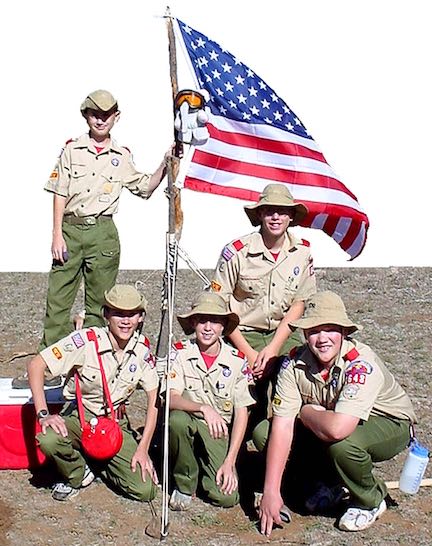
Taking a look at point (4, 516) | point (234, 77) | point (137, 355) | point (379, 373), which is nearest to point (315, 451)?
point (379, 373)

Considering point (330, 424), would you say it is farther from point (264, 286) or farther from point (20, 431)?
point (20, 431)

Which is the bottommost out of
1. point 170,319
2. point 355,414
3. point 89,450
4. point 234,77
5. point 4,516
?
point 4,516

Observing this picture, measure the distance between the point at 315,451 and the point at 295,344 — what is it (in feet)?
2.50

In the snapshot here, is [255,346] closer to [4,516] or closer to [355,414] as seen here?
[355,414]

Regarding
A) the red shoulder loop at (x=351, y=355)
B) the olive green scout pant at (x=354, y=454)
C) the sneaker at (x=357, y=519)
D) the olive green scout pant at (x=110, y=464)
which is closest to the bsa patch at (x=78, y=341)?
the olive green scout pant at (x=110, y=464)

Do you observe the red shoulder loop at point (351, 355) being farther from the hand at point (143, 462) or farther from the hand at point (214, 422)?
the hand at point (143, 462)

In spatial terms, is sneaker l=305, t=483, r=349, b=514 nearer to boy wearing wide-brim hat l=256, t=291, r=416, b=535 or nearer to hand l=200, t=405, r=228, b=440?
boy wearing wide-brim hat l=256, t=291, r=416, b=535

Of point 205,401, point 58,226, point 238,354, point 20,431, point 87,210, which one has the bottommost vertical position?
point 20,431

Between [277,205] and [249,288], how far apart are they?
563 millimetres

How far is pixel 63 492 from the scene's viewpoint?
570 cm

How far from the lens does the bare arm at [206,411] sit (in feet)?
17.8

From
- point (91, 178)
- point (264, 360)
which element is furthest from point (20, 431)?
point (91, 178)

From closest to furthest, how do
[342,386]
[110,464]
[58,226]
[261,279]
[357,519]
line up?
[342,386]
[357,519]
[110,464]
[261,279]
[58,226]

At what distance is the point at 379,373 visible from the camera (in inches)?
206
